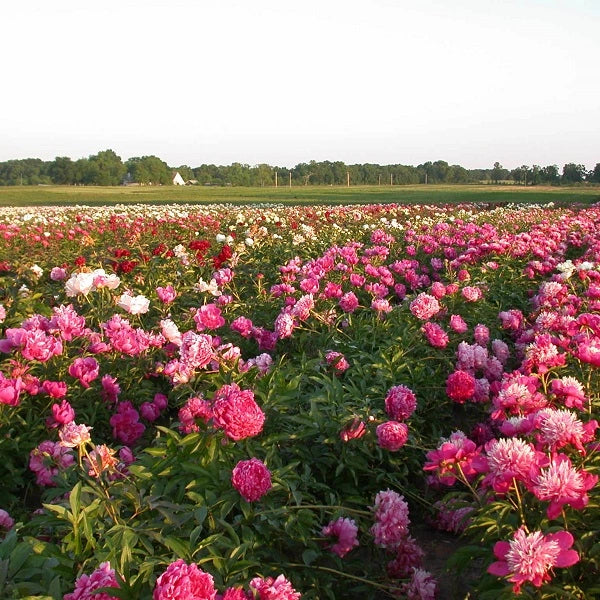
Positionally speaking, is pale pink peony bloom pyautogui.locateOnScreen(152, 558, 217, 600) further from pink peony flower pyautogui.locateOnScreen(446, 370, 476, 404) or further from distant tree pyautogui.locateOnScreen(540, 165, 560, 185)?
distant tree pyautogui.locateOnScreen(540, 165, 560, 185)

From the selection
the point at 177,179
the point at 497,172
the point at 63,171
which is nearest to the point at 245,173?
the point at 177,179

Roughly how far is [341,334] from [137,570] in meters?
2.49

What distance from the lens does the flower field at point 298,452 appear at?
55.9 inches

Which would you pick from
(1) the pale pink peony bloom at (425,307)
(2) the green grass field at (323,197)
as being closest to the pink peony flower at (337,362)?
(1) the pale pink peony bloom at (425,307)

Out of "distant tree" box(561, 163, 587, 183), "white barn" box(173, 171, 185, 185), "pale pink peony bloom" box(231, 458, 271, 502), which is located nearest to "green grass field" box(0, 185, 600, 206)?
"distant tree" box(561, 163, 587, 183)

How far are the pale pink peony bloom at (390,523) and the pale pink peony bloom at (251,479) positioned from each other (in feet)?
1.37

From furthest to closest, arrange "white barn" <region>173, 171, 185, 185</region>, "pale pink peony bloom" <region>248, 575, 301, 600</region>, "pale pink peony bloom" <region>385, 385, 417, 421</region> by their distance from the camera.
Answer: "white barn" <region>173, 171, 185, 185</region> < "pale pink peony bloom" <region>385, 385, 417, 421</region> < "pale pink peony bloom" <region>248, 575, 301, 600</region>

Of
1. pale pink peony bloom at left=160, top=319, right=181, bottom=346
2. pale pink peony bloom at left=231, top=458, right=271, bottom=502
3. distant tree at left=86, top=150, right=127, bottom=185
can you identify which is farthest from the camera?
distant tree at left=86, top=150, right=127, bottom=185

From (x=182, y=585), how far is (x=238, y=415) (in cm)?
70

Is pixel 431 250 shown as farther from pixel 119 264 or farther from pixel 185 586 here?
pixel 185 586

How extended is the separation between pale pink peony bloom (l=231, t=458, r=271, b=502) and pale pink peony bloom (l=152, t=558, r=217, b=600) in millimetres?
566

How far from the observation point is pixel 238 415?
174 cm

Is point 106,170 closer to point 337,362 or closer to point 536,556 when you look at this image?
point 337,362

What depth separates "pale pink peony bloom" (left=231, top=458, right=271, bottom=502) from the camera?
65.6 inches
